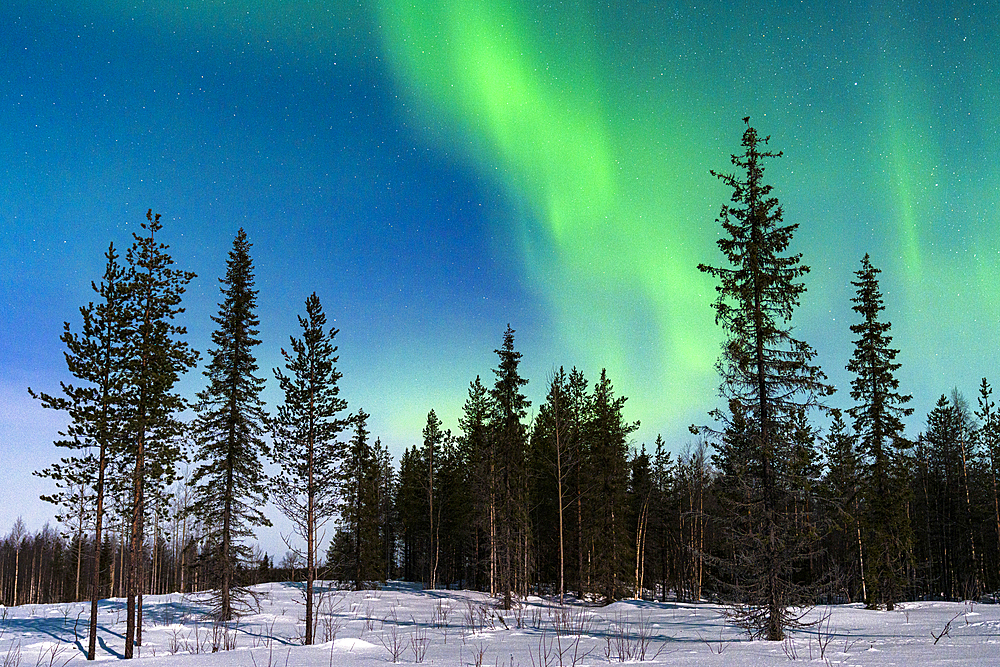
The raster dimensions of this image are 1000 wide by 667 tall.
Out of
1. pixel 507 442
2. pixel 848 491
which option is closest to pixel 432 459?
pixel 507 442

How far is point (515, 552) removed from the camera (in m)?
40.5

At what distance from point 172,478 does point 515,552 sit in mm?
23990

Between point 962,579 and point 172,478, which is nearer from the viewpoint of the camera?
point 172,478

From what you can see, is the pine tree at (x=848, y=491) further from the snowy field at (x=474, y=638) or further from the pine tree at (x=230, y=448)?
the pine tree at (x=230, y=448)

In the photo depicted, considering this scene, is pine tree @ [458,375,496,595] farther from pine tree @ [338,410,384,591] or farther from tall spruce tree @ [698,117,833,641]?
tall spruce tree @ [698,117,833,641]

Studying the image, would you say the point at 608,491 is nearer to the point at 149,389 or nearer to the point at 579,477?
the point at 579,477

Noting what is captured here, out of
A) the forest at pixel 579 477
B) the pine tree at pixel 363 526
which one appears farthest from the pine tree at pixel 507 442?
the pine tree at pixel 363 526

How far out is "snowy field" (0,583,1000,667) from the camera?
1133 cm

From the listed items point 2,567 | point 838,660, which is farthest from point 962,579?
point 2,567

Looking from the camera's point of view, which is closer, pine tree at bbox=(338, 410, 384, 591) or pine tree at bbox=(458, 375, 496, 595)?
pine tree at bbox=(458, 375, 496, 595)

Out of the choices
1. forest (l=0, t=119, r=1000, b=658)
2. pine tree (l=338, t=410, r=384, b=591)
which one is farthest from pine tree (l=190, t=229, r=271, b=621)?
pine tree (l=338, t=410, r=384, b=591)

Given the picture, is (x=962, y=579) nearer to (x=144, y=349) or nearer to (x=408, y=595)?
(x=408, y=595)

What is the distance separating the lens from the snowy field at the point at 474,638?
11328 mm

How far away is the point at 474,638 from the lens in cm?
1822
